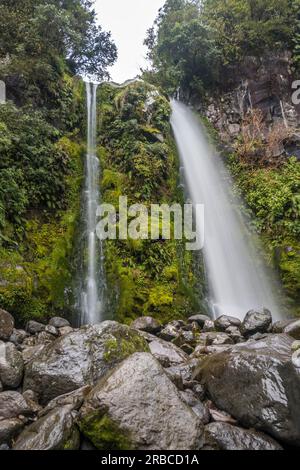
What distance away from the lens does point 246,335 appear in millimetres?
6430

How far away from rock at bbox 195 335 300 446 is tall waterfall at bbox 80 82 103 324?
12.3 feet

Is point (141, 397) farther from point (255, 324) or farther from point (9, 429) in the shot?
point (255, 324)

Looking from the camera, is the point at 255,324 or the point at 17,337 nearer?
the point at 17,337

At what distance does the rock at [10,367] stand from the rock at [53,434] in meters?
0.93

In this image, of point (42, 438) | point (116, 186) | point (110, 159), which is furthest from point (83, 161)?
point (42, 438)

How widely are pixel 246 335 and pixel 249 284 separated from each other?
3.14 metres

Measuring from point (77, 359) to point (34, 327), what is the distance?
240 centimetres

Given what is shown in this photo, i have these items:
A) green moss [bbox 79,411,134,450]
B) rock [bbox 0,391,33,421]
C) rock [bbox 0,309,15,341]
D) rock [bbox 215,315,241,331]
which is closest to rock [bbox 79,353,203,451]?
green moss [bbox 79,411,134,450]

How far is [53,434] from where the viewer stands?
291 centimetres

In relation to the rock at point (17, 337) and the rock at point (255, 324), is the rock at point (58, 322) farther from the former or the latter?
the rock at point (255, 324)

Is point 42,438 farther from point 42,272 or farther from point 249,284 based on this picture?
point 249,284

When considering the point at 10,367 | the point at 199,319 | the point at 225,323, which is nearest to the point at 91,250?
the point at 199,319

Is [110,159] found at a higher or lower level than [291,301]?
higher
